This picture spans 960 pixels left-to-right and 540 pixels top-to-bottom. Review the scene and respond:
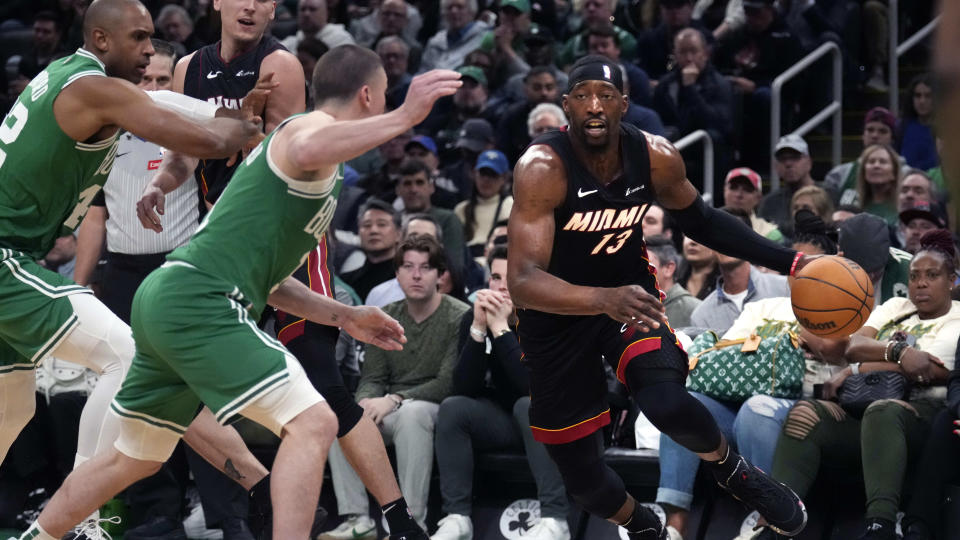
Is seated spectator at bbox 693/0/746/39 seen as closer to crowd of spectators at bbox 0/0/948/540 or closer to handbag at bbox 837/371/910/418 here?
crowd of spectators at bbox 0/0/948/540

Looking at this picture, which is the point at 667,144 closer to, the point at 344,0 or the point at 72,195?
the point at 72,195

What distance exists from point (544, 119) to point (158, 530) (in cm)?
440

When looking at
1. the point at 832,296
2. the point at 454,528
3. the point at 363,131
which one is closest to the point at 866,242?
the point at 832,296

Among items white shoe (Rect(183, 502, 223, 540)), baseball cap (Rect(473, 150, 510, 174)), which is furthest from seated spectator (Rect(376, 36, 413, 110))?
white shoe (Rect(183, 502, 223, 540))

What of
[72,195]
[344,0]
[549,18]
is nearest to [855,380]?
[72,195]

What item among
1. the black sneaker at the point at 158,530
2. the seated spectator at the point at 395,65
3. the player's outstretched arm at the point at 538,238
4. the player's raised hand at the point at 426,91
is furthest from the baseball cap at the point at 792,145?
the player's raised hand at the point at 426,91

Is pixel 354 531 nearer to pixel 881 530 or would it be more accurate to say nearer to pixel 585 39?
pixel 881 530

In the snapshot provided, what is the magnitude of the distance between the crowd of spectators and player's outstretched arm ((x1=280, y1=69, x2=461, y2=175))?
277cm

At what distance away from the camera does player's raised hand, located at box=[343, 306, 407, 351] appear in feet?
16.0

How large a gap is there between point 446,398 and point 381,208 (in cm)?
201

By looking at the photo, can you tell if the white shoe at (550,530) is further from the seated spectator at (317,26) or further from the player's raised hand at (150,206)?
the seated spectator at (317,26)

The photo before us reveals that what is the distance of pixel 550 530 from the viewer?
22.7 ft

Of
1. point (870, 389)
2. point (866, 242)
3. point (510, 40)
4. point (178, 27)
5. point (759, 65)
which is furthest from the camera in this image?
point (178, 27)

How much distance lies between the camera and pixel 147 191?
558 centimetres
